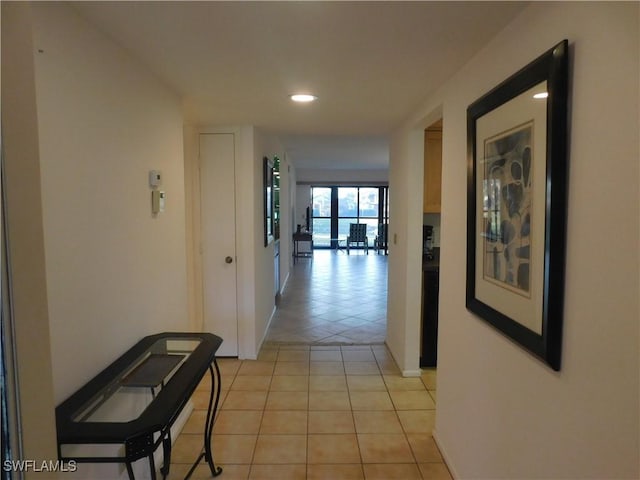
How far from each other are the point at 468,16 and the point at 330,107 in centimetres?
148

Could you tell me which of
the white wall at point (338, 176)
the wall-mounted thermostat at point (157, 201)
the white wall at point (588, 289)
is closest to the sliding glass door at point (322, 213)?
the white wall at point (338, 176)

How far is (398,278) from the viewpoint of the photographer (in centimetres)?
363

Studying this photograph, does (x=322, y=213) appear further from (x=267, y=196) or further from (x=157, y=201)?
(x=157, y=201)

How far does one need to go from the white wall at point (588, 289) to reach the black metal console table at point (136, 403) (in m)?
1.19

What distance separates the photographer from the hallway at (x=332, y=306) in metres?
4.43

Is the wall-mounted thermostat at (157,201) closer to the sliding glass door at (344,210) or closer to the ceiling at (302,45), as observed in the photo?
the ceiling at (302,45)

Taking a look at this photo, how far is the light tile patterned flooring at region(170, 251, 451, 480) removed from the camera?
2.22 meters

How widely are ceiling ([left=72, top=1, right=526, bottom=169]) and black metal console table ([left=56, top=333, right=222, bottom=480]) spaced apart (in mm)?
1305

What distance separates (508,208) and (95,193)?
1.52m

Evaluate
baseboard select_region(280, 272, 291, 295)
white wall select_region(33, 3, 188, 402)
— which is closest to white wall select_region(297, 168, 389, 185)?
baseboard select_region(280, 272, 291, 295)

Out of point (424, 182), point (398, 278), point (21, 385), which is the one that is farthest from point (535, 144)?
point (398, 278)

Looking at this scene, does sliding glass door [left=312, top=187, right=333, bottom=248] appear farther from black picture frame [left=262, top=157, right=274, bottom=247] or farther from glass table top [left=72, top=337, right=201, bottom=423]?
glass table top [left=72, top=337, right=201, bottom=423]

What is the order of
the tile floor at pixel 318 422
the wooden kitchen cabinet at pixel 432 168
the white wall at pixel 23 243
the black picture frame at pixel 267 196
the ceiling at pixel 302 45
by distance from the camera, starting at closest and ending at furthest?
the white wall at pixel 23 243 → the ceiling at pixel 302 45 → the tile floor at pixel 318 422 → the wooden kitchen cabinet at pixel 432 168 → the black picture frame at pixel 267 196

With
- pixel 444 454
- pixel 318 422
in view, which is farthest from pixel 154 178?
pixel 444 454
